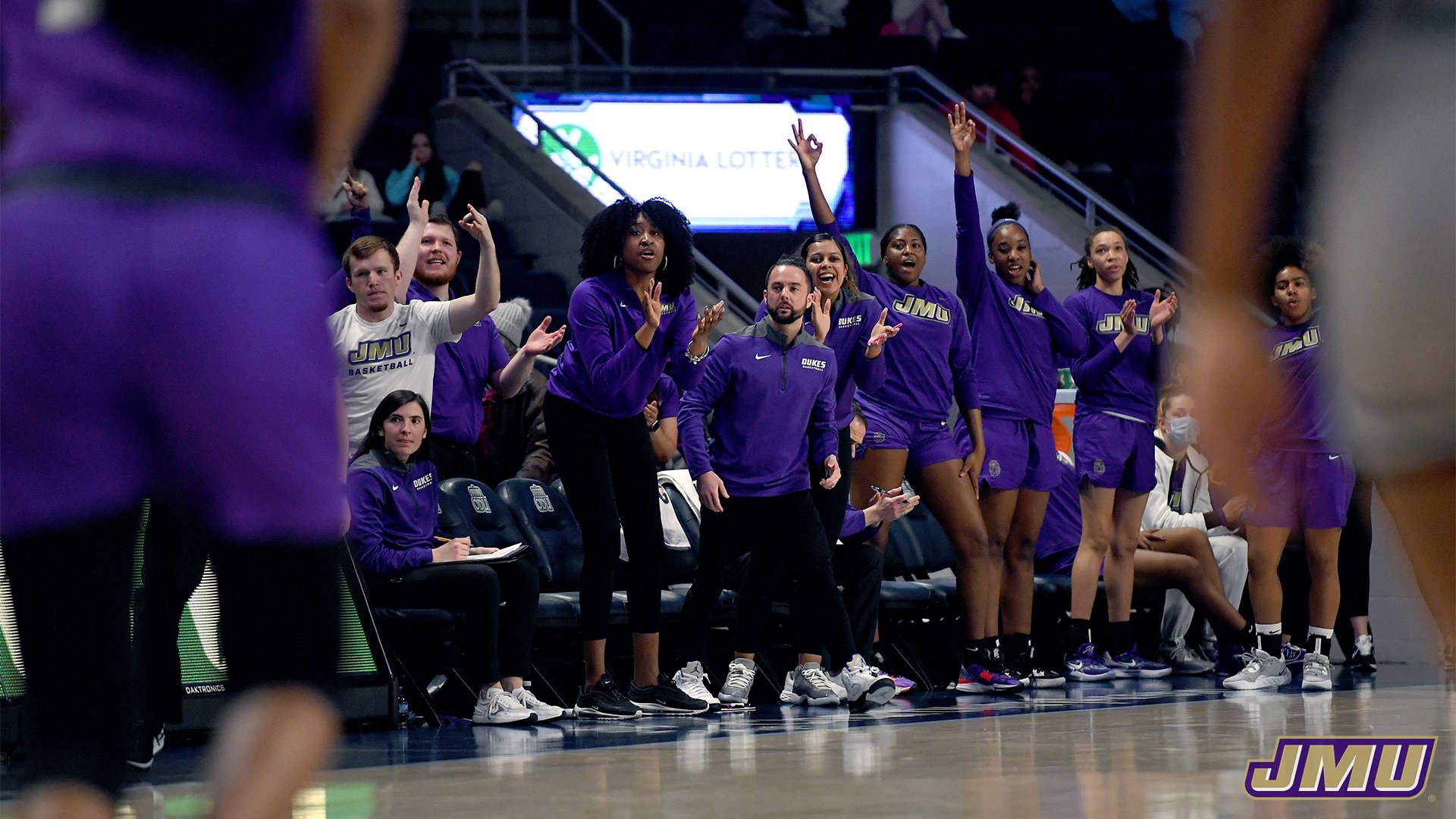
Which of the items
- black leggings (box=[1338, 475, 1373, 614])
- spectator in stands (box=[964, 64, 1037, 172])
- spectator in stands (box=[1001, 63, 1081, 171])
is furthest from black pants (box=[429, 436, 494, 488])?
spectator in stands (box=[1001, 63, 1081, 171])

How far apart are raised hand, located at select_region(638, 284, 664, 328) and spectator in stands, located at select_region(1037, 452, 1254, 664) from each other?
2.63m

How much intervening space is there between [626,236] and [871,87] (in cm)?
911

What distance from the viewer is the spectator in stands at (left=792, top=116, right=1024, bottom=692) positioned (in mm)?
7410

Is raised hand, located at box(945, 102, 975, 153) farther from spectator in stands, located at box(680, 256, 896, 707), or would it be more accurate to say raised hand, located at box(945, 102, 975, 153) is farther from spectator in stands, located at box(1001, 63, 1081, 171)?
spectator in stands, located at box(1001, 63, 1081, 171)

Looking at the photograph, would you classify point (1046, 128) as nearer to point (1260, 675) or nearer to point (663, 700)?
point (1260, 675)

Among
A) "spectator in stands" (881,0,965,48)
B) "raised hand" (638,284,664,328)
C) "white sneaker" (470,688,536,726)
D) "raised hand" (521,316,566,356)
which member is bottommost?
"white sneaker" (470,688,536,726)

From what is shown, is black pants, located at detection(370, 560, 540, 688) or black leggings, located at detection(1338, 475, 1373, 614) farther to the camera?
black leggings, located at detection(1338, 475, 1373, 614)

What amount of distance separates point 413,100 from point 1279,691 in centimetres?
902

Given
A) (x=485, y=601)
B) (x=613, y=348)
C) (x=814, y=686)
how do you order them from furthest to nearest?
1. (x=814, y=686)
2. (x=613, y=348)
3. (x=485, y=601)

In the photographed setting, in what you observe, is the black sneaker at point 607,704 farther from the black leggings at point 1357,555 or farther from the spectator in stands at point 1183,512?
the black leggings at point 1357,555

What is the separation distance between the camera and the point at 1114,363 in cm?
798

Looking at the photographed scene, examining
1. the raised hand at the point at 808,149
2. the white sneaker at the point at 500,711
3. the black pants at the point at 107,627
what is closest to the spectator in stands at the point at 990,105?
the raised hand at the point at 808,149

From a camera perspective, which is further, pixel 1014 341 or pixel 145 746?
pixel 1014 341

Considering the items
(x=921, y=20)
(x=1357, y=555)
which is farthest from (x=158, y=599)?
(x=921, y=20)
